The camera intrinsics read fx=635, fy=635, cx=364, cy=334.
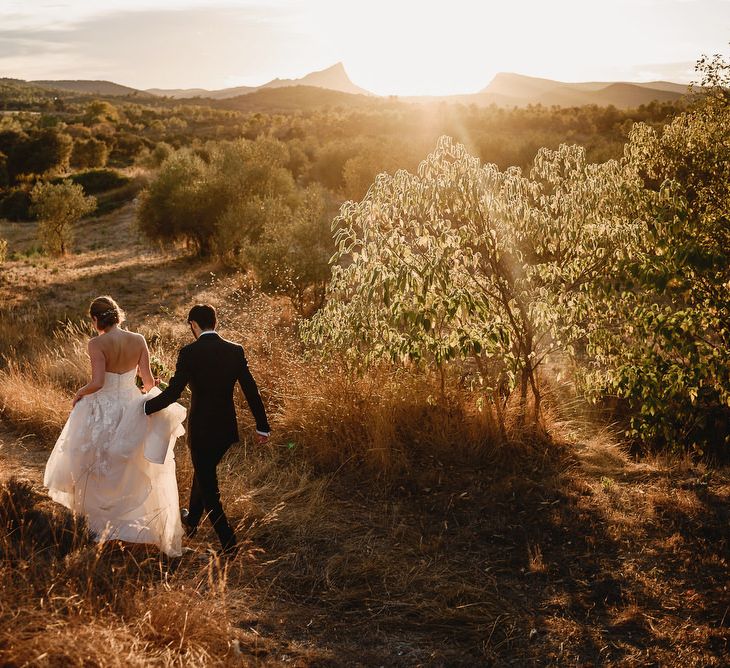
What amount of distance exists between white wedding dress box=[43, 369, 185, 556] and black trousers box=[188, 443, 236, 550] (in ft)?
0.90

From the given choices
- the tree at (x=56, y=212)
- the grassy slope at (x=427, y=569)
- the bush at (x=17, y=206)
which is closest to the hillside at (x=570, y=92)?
the bush at (x=17, y=206)

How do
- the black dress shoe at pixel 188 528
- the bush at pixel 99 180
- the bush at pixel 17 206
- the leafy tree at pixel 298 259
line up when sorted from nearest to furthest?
the black dress shoe at pixel 188 528
the leafy tree at pixel 298 259
the bush at pixel 17 206
the bush at pixel 99 180

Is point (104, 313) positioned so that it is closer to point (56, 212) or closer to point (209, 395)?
point (209, 395)

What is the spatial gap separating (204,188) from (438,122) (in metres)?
28.4

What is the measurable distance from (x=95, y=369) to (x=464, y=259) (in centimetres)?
371

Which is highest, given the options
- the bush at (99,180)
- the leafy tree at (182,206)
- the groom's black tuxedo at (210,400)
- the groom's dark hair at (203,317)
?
the bush at (99,180)

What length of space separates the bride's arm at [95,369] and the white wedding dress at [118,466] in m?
0.08

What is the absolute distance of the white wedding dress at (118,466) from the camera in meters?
5.05

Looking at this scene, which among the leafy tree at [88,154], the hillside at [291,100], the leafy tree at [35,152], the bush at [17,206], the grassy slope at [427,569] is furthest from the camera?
the hillside at [291,100]

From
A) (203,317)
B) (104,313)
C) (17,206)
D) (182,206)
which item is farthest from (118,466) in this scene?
(17,206)

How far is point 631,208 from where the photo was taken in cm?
688

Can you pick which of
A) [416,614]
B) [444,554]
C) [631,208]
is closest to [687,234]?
[631,208]

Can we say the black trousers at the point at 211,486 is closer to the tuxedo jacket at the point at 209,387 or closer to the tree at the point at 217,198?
the tuxedo jacket at the point at 209,387

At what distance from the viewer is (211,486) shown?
520cm
